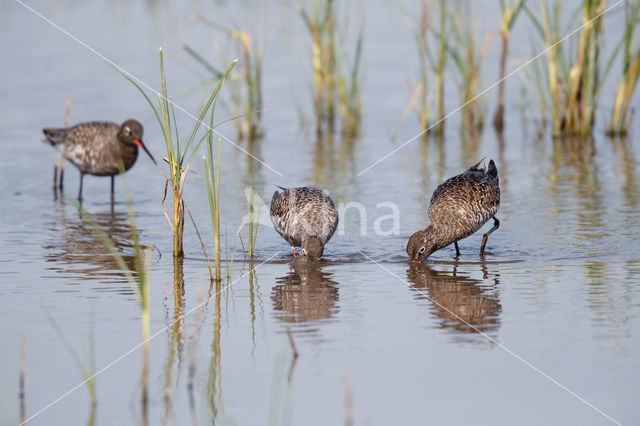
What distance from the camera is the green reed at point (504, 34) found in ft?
45.2

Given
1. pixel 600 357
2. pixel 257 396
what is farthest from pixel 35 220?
pixel 600 357

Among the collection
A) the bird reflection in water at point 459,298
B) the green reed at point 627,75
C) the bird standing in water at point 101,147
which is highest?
the green reed at point 627,75

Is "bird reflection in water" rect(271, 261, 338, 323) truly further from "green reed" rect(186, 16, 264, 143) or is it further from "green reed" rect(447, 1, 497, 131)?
"green reed" rect(447, 1, 497, 131)

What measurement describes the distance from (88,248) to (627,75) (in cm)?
776

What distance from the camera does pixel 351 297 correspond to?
7359 mm

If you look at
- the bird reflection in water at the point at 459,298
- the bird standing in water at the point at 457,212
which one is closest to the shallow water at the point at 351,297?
the bird reflection in water at the point at 459,298

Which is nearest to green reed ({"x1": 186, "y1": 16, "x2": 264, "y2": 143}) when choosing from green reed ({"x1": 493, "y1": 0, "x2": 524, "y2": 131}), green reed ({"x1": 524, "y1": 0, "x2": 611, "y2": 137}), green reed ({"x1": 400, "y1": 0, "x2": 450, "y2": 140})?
green reed ({"x1": 400, "y1": 0, "x2": 450, "y2": 140})

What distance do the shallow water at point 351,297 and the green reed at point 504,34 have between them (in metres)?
0.27

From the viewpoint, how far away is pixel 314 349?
236 inches

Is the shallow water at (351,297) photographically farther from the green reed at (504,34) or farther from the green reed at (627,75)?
the green reed at (627,75)

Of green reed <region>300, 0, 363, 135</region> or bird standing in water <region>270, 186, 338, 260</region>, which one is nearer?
bird standing in water <region>270, 186, 338, 260</region>

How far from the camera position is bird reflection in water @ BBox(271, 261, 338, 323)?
6897mm

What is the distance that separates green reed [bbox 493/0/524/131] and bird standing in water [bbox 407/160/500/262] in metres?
4.67

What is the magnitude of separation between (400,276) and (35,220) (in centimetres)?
446
